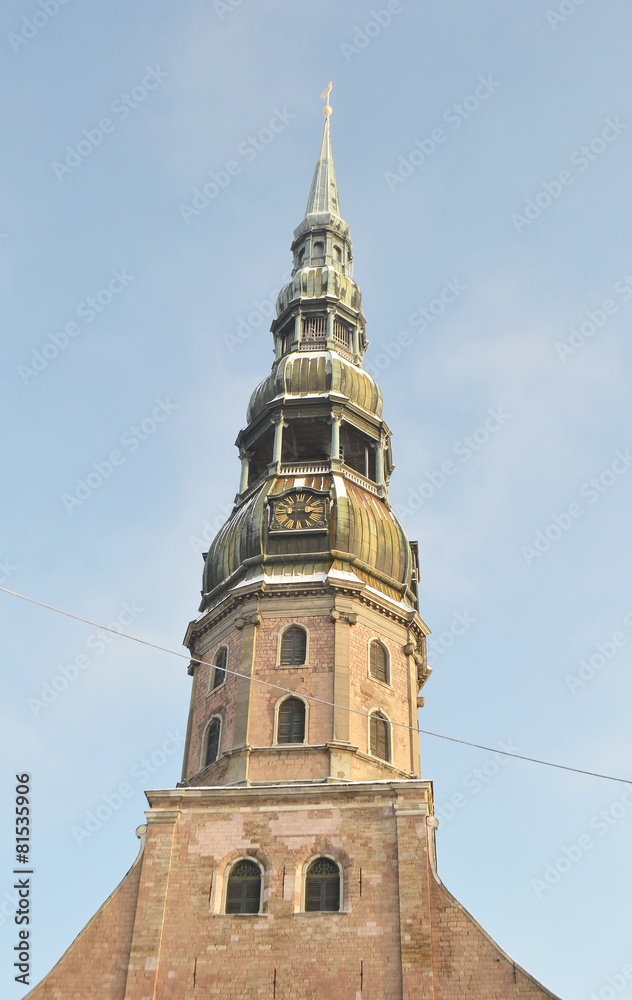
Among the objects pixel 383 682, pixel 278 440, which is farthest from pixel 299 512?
pixel 383 682

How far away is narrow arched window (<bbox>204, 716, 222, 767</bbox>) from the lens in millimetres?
33375

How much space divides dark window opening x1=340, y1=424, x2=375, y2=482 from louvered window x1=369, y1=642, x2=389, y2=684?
790cm

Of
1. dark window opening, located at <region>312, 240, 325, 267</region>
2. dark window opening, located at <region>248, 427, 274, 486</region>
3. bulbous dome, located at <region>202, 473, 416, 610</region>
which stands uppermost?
dark window opening, located at <region>312, 240, 325, 267</region>

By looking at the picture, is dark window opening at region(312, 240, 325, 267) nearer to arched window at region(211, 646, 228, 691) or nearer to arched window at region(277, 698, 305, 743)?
arched window at region(211, 646, 228, 691)

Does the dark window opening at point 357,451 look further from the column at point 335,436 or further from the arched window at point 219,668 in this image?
the arched window at point 219,668

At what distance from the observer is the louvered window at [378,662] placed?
34.4 metres

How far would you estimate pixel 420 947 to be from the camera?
1086 inches

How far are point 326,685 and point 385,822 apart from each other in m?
4.52

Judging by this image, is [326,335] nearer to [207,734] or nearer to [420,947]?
[207,734]

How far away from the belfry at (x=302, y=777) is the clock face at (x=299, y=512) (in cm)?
5

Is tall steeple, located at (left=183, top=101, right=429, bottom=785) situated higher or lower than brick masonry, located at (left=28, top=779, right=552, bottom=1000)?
higher

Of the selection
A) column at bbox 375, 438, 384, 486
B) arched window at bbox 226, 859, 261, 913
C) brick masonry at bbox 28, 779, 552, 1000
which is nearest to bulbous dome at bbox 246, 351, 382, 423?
column at bbox 375, 438, 384, 486

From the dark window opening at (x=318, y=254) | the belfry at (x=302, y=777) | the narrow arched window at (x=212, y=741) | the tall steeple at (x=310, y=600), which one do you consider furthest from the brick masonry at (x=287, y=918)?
the dark window opening at (x=318, y=254)

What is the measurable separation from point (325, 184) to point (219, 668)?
90.4 ft
